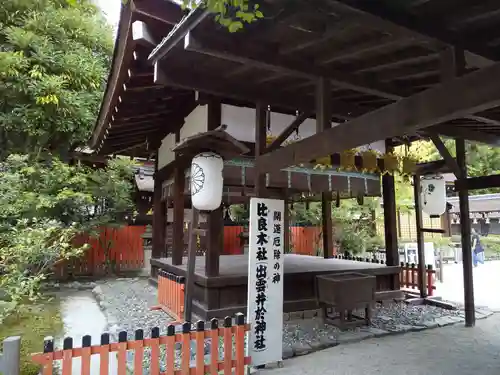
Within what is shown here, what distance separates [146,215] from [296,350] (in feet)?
36.8

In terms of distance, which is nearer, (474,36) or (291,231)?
(474,36)

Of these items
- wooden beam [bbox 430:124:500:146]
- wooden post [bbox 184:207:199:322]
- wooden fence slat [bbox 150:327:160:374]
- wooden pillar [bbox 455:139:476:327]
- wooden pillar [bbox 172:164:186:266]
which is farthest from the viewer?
wooden pillar [bbox 172:164:186:266]

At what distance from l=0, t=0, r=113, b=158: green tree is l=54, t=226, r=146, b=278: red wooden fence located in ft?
11.1

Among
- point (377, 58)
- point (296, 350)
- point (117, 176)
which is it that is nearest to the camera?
point (377, 58)

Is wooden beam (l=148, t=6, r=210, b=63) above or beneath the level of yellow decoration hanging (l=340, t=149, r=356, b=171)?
above

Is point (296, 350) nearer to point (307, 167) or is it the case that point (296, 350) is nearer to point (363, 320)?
Answer: point (363, 320)

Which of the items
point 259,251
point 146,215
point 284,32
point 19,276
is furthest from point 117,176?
point 284,32

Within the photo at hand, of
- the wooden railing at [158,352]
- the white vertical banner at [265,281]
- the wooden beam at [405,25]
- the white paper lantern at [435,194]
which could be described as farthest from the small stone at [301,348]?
the wooden beam at [405,25]

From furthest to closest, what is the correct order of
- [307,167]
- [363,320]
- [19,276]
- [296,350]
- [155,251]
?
[155,251], [307,167], [363,320], [19,276], [296,350]

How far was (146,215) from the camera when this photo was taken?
49.9ft

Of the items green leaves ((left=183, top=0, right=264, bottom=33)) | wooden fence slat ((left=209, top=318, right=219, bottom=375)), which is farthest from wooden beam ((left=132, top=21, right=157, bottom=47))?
wooden fence slat ((left=209, top=318, right=219, bottom=375))

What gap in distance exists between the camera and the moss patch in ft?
14.9

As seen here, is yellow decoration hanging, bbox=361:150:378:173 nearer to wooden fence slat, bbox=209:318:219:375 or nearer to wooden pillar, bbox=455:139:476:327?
wooden pillar, bbox=455:139:476:327

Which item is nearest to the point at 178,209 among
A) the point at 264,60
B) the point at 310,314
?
the point at 310,314
